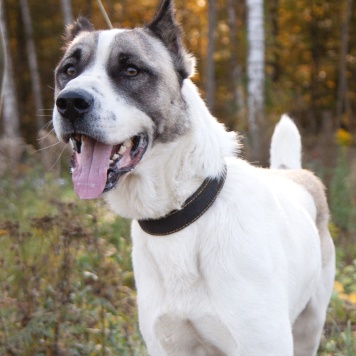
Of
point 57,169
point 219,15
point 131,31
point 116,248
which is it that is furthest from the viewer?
point 219,15

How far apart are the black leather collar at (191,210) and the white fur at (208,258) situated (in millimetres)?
28

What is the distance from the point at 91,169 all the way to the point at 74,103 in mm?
309

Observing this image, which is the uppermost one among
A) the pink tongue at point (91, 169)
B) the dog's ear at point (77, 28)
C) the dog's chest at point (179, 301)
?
the dog's ear at point (77, 28)

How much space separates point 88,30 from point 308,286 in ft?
6.01

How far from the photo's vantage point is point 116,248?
20.0 feet

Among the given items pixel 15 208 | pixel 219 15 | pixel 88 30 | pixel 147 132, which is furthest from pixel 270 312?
pixel 219 15

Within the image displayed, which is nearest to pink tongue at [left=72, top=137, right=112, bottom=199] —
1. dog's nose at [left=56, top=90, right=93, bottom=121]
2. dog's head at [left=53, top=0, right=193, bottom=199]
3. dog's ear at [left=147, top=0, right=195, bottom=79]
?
dog's head at [left=53, top=0, right=193, bottom=199]

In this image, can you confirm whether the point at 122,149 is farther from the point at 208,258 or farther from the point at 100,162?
the point at 208,258

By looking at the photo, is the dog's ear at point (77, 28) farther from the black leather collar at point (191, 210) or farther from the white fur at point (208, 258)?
the black leather collar at point (191, 210)

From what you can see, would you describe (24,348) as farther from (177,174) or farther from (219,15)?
(219,15)

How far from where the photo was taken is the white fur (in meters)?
3.07

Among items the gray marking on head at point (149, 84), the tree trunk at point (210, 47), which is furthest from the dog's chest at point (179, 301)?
the tree trunk at point (210, 47)

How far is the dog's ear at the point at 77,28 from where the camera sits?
372cm

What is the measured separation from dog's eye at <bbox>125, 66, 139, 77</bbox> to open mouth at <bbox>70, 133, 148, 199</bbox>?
0.29 m
